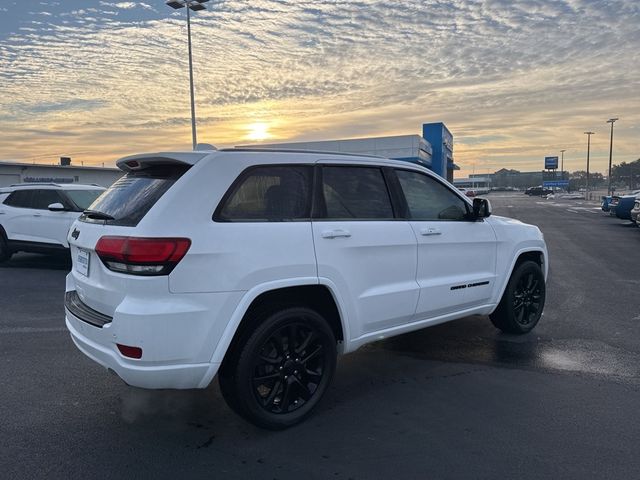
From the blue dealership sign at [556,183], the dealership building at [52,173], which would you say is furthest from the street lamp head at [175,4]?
the blue dealership sign at [556,183]

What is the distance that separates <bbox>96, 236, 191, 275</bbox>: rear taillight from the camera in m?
3.03

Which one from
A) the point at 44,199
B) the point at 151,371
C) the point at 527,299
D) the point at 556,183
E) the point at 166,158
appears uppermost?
the point at 556,183

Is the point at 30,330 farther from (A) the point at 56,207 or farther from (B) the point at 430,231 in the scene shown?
(B) the point at 430,231

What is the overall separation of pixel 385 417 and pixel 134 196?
235cm

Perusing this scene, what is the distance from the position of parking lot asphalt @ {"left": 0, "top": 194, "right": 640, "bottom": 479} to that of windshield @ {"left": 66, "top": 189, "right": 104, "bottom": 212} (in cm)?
478

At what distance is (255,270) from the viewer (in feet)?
10.7

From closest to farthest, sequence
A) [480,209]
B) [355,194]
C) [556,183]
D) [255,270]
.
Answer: [255,270] < [355,194] < [480,209] < [556,183]

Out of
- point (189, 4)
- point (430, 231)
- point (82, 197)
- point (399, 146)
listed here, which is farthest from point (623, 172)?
point (430, 231)

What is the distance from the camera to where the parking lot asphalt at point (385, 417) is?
310 cm

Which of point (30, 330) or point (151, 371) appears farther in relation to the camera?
point (30, 330)

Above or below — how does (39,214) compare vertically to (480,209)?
below

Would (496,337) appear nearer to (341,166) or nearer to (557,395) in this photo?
(557,395)

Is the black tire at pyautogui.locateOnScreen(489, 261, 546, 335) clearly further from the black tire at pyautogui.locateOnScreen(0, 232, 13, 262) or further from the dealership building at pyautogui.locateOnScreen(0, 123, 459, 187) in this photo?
the dealership building at pyautogui.locateOnScreen(0, 123, 459, 187)

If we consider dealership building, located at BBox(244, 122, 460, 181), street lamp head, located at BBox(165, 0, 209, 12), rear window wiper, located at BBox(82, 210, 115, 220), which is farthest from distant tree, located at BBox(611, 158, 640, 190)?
rear window wiper, located at BBox(82, 210, 115, 220)
